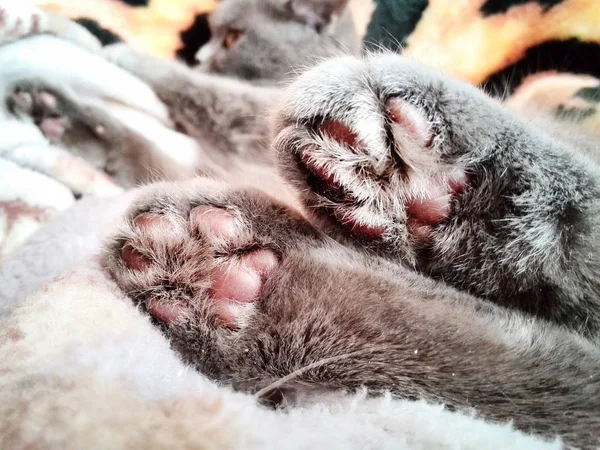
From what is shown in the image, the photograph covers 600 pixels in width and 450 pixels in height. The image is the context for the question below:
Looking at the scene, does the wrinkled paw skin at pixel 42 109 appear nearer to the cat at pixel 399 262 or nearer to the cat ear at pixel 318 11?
the cat at pixel 399 262

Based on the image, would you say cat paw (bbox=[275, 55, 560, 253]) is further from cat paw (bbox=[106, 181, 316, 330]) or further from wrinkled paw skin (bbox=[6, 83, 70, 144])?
wrinkled paw skin (bbox=[6, 83, 70, 144])

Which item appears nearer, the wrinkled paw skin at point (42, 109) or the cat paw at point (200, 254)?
the cat paw at point (200, 254)

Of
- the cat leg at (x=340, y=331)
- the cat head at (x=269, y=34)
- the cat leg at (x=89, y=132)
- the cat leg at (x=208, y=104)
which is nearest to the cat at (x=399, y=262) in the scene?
the cat leg at (x=340, y=331)

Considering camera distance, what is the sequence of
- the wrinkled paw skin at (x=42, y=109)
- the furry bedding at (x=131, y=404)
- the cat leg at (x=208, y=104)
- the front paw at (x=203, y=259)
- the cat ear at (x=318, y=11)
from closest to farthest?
the furry bedding at (x=131, y=404)
the front paw at (x=203, y=259)
the wrinkled paw skin at (x=42, y=109)
the cat leg at (x=208, y=104)
the cat ear at (x=318, y=11)

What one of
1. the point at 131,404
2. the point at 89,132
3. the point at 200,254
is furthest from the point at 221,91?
the point at 131,404

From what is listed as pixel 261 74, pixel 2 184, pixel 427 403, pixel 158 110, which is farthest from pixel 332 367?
pixel 261 74

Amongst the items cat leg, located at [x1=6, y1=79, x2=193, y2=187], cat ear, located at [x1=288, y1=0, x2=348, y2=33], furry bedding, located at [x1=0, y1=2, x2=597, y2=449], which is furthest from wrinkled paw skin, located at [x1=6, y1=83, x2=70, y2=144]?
cat ear, located at [x1=288, y1=0, x2=348, y2=33]
